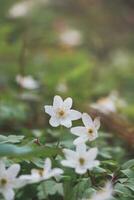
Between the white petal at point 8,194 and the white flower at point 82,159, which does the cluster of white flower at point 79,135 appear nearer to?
the white flower at point 82,159

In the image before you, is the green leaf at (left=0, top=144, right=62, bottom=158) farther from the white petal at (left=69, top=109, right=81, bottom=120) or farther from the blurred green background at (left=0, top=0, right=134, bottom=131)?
the blurred green background at (left=0, top=0, right=134, bottom=131)

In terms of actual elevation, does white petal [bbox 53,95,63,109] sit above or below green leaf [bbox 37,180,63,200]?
above

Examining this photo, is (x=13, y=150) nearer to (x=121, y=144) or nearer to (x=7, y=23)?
(x=121, y=144)

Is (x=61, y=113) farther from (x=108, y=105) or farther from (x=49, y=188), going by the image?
(x=108, y=105)

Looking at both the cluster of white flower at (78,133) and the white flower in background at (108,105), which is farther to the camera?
the white flower in background at (108,105)

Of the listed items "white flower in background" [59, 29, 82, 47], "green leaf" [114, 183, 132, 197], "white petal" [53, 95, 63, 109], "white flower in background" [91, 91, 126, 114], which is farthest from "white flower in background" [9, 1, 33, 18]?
"green leaf" [114, 183, 132, 197]

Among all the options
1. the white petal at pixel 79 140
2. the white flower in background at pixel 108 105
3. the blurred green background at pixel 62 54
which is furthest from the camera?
the blurred green background at pixel 62 54

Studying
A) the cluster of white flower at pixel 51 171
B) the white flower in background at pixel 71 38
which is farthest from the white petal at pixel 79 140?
the white flower in background at pixel 71 38

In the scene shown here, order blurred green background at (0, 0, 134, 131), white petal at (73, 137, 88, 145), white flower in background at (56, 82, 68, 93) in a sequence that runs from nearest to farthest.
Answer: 1. white petal at (73, 137, 88, 145)
2. blurred green background at (0, 0, 134, 131)
3. white flower in background at (56, 82, 68, 93)

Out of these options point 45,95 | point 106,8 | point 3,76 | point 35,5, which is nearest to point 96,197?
point 45,95
